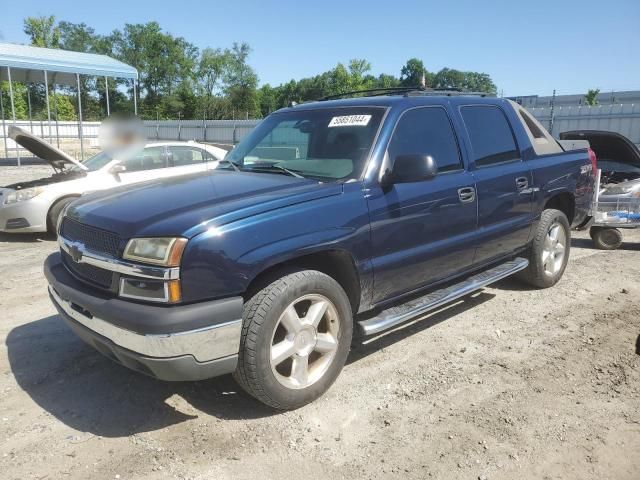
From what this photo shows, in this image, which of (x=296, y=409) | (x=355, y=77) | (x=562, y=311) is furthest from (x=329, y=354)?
(x=355, y=77)

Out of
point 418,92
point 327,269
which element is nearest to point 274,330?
point 327,269

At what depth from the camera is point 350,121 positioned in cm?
383

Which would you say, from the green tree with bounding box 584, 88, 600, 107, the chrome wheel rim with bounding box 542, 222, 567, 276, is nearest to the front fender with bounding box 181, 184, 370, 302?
the chrome wheel rim with bounding box 542, 222, 567, 276

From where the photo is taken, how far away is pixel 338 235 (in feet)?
10.4

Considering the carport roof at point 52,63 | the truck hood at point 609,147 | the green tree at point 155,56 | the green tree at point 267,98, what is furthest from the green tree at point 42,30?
the truck hood at point 609,147

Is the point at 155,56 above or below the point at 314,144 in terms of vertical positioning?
above

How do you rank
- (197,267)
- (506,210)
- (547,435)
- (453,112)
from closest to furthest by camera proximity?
(197,267) → (547,435) → (453,112) → (506,210)

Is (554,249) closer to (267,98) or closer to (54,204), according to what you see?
(54,204)

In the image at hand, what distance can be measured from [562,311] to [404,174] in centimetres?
256

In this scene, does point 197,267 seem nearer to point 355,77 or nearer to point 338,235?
point 338,235

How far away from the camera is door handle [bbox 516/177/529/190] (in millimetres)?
4672

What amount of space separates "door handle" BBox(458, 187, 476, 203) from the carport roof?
17.9 meters

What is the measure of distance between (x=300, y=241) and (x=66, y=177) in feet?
21.5

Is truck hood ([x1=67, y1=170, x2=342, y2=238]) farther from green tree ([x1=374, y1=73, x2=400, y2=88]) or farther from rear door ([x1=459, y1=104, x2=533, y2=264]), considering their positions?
green tree ([x1=374, y1=73, x2=400, y2=88])
